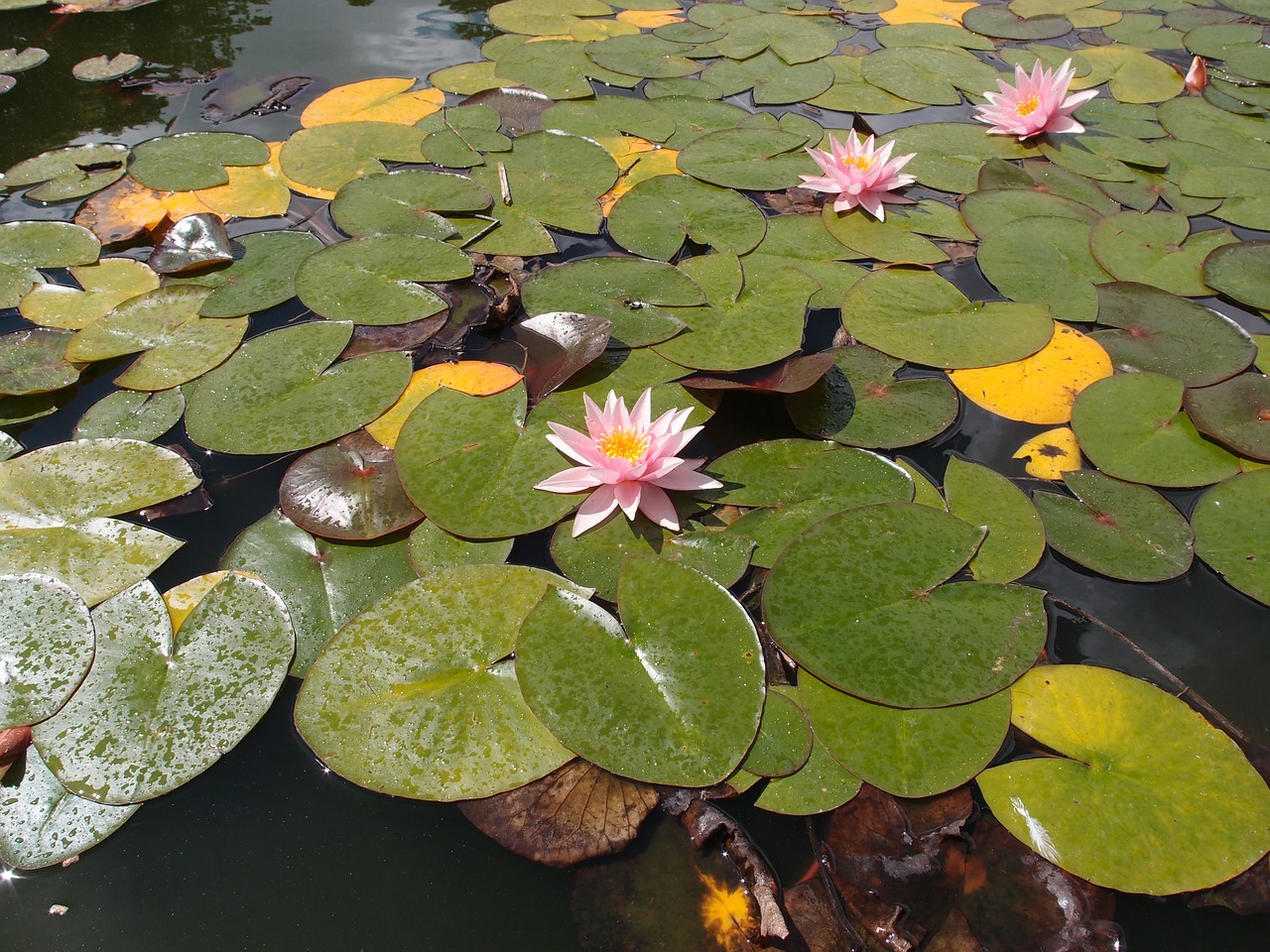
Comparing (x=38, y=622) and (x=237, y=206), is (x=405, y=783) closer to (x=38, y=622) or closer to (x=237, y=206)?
(x=38, y=622)

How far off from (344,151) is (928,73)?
3269 mm

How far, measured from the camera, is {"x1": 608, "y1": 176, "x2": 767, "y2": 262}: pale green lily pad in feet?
10.0

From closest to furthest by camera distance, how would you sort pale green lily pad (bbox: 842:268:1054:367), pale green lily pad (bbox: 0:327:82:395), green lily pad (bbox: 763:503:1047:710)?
1. green lily pad (bbox: 763:503:1047:710)
2. pale green lily pad (bbox: 0:327:82:395)
3. pale green lily pad (bbox: 842:268:1054:367)

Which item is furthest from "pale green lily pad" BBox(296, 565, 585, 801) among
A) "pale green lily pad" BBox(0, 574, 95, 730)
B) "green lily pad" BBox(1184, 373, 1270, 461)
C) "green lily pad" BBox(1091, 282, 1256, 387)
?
"green lily pad" BBox(1091, 282, 1256, 387)

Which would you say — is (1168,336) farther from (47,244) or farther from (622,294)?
(47,244)

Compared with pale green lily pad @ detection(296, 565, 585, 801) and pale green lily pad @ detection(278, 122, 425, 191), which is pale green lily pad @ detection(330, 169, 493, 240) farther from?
pale green lily pad @ detection(296, 565, 585, 801)

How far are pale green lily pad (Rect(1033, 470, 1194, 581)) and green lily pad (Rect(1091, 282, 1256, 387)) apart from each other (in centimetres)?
63

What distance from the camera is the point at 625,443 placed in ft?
6.97

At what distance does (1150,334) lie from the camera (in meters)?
2.71

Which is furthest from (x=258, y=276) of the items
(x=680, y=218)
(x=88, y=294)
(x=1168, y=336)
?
(x=1168, y=336)

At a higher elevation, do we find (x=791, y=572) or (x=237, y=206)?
(x=237, y=206)

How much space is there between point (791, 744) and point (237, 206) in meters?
3.27

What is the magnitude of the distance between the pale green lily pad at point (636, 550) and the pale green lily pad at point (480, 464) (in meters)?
0.10

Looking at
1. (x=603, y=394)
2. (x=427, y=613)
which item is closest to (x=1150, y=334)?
(x=603, y=394)
